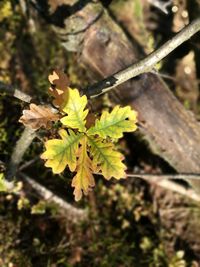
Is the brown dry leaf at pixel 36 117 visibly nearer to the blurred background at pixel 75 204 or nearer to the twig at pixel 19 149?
the twig at pixel 19 149

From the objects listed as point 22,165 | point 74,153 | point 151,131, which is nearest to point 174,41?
point 74,153

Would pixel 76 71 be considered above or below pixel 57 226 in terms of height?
above

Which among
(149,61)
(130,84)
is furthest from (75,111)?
(130,84)

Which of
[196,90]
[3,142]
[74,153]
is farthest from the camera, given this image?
[196,90]

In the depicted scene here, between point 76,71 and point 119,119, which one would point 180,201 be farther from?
point 119,119

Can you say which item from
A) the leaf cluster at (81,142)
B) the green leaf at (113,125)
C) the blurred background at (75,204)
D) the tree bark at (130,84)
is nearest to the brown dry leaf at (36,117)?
the leaf cluster at (81,142)

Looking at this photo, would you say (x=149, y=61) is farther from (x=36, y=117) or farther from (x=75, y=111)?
(x=36, y=117)

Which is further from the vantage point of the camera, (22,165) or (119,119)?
(22,165)
